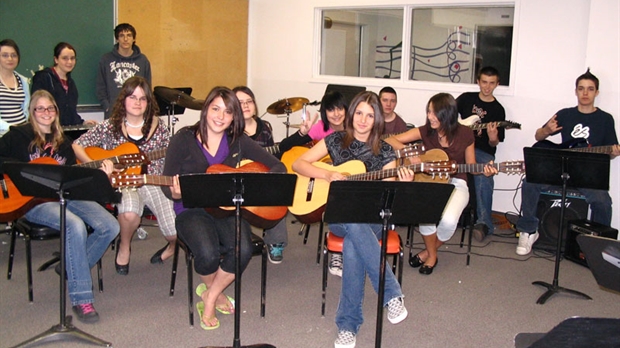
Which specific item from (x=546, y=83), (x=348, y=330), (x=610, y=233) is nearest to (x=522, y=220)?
(x=610, y=233)

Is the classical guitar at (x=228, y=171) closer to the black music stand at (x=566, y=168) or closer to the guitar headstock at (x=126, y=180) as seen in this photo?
the guitar headstock at (x=126, y=180)

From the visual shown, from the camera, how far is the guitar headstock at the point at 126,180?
3.16 meters

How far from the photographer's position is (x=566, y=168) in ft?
13.0

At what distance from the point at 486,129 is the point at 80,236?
376 centimetres

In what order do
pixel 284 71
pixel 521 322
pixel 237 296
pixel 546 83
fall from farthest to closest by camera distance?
pixel 284 71 → pixel 546 83 → pixel 521 322 → pixel 237 296

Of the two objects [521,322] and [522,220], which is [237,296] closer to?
[521,322]

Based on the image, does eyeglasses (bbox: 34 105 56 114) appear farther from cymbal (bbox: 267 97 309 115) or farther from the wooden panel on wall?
the wooden panel on wall

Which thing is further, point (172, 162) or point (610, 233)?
point (610, 233)

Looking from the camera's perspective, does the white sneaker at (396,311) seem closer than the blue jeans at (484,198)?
Yes

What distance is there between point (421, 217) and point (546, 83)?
11.4 ft

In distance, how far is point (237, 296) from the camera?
2.89 metres

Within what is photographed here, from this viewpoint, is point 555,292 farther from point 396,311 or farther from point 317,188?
point 317,188

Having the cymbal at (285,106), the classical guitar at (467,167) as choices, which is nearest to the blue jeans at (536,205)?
the classical guitar at (467,167)

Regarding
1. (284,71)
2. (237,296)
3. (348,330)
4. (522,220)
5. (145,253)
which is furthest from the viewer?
(284,71)
